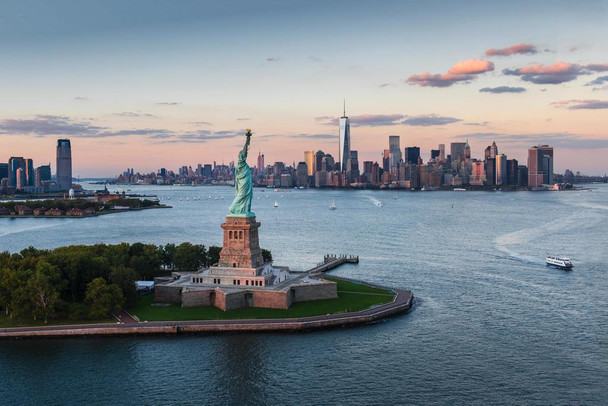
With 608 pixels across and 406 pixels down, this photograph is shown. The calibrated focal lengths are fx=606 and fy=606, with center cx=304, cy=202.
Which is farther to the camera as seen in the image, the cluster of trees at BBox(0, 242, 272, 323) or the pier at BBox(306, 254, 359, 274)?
the pier at BBox(306, 254, 359, 274)

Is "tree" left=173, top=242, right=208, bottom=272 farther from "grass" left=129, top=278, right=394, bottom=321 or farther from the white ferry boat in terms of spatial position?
the white ferry boat

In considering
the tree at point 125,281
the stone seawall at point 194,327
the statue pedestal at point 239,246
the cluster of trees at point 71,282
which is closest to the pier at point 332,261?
the statue pedestal at point 239,246

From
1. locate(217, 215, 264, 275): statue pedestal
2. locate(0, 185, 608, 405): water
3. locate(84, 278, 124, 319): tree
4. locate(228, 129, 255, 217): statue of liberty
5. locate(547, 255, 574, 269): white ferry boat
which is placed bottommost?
locate(0, 185, 608, 405): water

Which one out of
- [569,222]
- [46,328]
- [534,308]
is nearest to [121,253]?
[46,328]

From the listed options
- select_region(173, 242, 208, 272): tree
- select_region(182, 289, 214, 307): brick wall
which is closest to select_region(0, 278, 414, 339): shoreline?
select_region(182, 289, 214, 307): brick wall

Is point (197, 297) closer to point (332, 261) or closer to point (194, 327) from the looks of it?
Answer: point (194, 327)

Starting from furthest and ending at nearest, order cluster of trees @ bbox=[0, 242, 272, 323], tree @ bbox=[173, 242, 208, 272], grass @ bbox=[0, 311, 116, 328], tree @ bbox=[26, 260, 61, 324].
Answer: tree @ bbox=[173, 242, 208, 272], cluster of trees @ bbox=[0, 242, 272, 323], tree @ bbox=[26, 260, 61, 324], grass @ bbox=[0, 311, 116, 328]

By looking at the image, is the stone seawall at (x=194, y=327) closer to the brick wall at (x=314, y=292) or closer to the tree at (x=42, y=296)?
the tree at (x=42, y=296)

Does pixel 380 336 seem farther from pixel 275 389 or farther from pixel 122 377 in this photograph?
pixel 122 377
